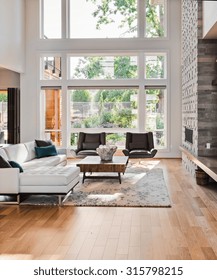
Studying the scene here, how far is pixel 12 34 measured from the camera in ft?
37.5

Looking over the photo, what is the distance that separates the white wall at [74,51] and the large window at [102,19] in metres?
0.23

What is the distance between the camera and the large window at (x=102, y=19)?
1259cm

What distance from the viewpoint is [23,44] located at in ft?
41.3

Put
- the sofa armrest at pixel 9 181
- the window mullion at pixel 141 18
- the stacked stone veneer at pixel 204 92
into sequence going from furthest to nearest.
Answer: the window mullion at pixel 141 18, the stacked stone veneer at pixel 204 92, the sofa armrest at pixel 9 181

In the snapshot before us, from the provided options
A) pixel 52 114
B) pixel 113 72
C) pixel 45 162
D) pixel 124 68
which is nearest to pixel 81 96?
pixel 52 114

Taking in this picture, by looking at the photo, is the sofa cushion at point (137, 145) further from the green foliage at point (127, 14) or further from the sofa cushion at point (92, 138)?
the green foliage at point (127, 14)

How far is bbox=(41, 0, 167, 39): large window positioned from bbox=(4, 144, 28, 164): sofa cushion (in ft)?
17.5

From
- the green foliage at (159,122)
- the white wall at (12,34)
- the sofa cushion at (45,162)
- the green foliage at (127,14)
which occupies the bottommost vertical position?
the sofa cushion at (45,162)

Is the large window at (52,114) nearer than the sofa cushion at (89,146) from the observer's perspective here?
No

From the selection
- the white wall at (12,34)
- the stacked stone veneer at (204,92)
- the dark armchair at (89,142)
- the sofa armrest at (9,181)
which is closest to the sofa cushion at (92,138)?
the dark armchair at (89,142)

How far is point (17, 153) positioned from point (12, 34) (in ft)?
15.0

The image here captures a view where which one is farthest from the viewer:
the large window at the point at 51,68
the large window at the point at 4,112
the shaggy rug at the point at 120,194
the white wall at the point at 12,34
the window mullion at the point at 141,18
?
the large window at the point at 4,112

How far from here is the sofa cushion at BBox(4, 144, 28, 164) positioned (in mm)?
7780

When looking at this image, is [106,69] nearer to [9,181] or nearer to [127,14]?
[127,14]
